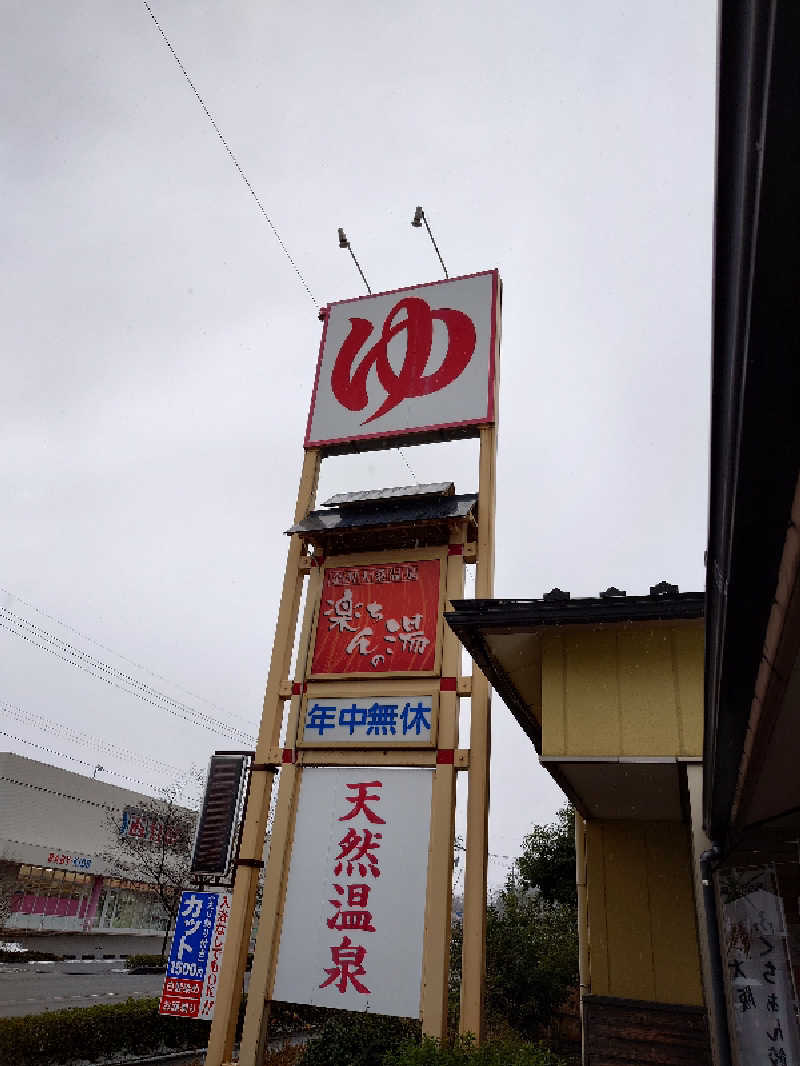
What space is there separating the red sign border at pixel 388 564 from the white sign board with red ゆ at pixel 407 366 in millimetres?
2278

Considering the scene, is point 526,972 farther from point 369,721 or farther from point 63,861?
point 63,861

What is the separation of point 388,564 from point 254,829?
4.21 m

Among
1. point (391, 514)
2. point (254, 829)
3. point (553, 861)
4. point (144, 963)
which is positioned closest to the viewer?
point (254, 829)

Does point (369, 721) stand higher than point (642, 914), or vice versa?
point (369, 721)

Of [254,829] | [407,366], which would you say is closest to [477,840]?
[254,829]

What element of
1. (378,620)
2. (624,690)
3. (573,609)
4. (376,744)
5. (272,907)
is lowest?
(272,907)

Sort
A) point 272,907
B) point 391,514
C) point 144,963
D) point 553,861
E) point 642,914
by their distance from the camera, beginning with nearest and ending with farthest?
1. point 272,907
2. point 642,914
3. point 391,514
4. point 553,861
5. point 144,963

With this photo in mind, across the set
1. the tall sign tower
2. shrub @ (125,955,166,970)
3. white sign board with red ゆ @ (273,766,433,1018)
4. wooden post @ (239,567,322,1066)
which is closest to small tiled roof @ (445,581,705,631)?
the tall sign tower

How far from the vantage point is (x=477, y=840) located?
29.1ft

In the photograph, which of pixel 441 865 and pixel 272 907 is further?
pixel 272 907

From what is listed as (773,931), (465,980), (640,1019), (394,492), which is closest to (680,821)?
(640,1019)

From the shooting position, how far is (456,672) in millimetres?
9594

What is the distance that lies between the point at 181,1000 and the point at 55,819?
3959cm

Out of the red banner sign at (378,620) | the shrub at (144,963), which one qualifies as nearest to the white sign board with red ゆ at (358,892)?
the red banner sign at (378,620)
